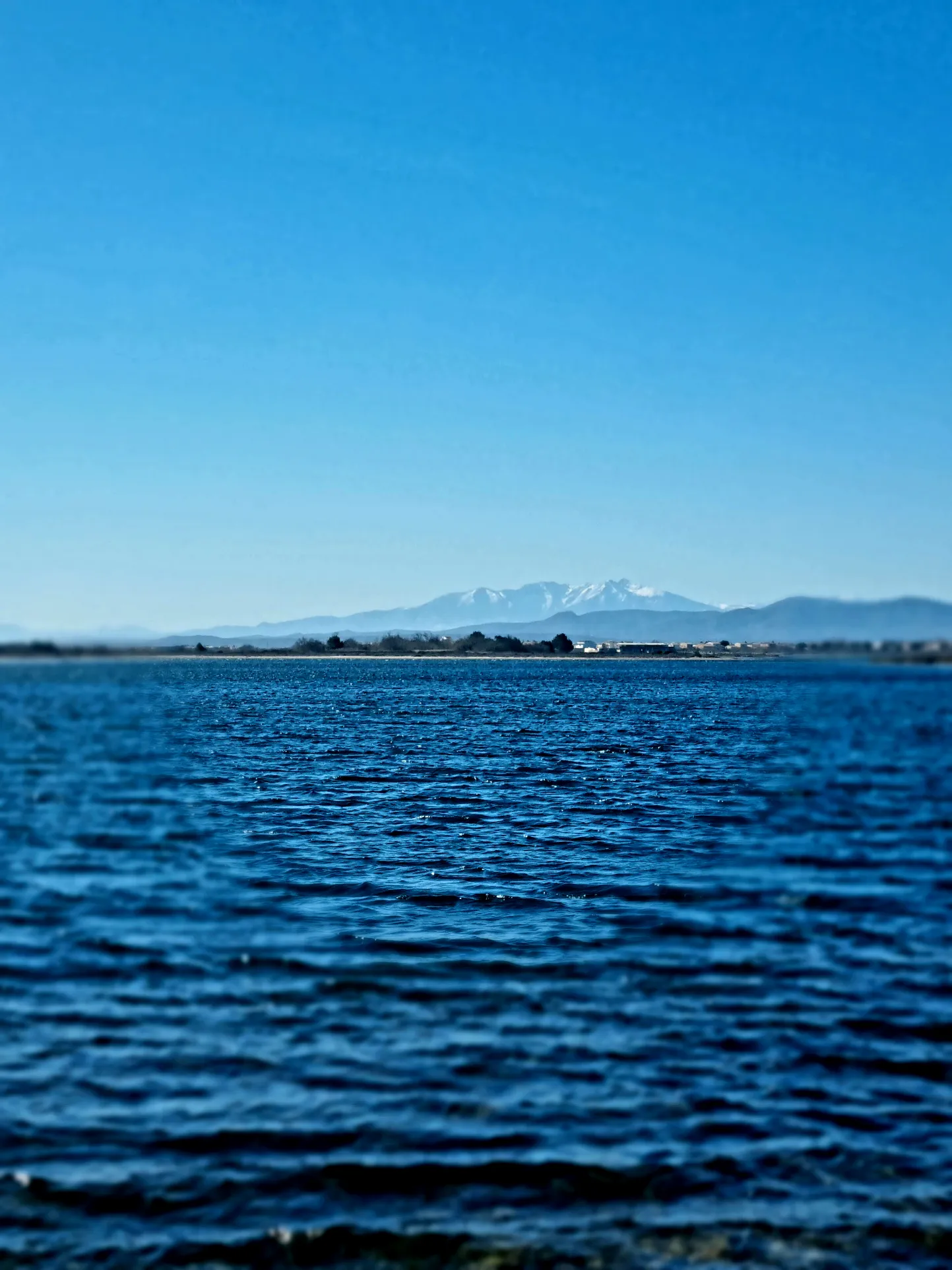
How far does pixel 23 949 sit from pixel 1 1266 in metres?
10.00

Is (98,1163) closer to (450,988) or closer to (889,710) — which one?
(450,988)

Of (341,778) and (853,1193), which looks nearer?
(853,1193)

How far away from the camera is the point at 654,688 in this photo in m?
167

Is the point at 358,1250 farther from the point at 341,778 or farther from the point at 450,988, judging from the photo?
the point at 341,778

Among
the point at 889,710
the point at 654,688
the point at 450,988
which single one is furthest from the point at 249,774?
the point at 654,688

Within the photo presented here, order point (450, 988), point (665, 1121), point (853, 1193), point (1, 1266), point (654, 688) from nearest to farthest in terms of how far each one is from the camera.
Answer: point (1, 1266), point (853, 1193), point (665, 1121), point (450, 988), point (654, 688)

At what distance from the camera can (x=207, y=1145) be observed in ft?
38.1

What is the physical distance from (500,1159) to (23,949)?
10.6m

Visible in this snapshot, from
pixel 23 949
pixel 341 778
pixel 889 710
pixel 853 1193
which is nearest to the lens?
pixel 853 1193

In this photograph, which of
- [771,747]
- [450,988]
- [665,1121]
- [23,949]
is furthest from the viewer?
[771,747]

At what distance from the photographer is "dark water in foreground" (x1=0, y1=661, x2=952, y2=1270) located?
411 inches

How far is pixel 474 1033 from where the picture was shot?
1488 cm

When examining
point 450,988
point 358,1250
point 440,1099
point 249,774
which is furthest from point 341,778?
point 358,1250

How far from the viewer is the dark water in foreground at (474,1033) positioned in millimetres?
10445
